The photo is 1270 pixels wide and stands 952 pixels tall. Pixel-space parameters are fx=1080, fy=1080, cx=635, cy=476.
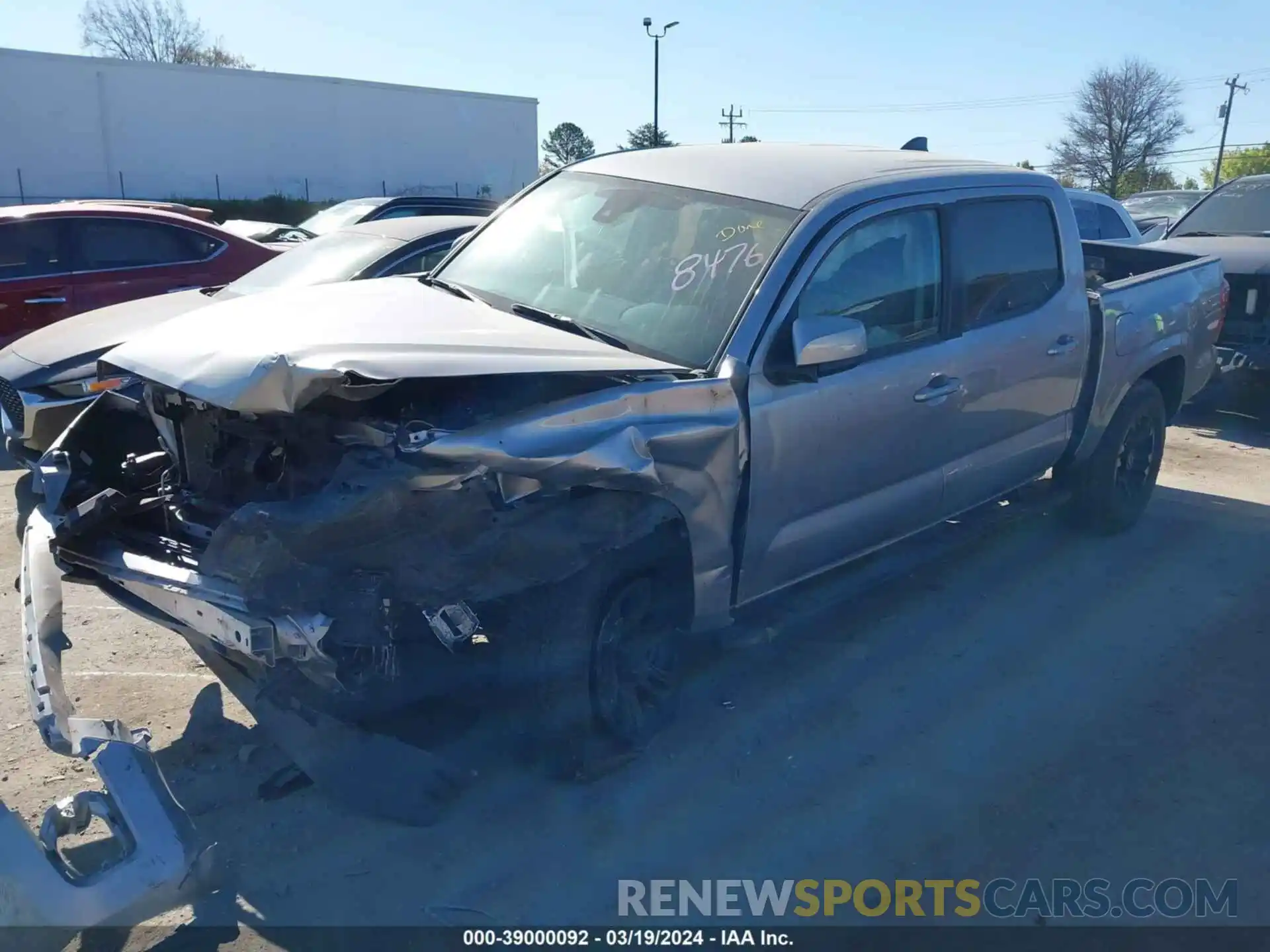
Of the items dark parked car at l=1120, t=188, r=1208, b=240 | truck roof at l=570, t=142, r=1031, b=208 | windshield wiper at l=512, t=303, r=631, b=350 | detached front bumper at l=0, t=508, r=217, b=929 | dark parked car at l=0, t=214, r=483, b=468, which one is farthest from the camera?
dark parked car at l=1120, t=188, r=1208, b=240

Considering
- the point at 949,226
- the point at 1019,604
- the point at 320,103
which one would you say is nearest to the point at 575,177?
the point at 949,226

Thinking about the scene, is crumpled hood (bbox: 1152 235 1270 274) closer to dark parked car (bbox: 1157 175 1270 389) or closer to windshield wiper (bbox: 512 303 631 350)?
dark parked car (bbox: 1157 175 1270 389)

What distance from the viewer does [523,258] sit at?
4.55 metres

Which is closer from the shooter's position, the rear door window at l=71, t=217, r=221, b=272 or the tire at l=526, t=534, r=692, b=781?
the tire at l=526, t=534, r=692, b=781

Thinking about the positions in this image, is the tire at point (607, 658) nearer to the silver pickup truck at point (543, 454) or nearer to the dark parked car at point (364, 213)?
the silver pickup truck at point (543, 454)

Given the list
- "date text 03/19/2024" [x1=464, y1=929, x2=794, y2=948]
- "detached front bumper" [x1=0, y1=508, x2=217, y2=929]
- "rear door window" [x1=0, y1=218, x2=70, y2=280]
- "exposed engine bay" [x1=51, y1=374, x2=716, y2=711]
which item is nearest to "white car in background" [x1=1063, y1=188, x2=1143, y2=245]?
"exposed engine bay" [x1=51, y1=374, x2=716, y2=711]

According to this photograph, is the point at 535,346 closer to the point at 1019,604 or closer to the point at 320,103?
the point at 1019,604

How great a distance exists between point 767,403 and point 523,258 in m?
1.40

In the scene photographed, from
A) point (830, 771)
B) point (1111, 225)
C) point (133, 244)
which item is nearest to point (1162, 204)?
point (1111, 225)

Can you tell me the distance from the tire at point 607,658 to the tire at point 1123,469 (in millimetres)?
3131

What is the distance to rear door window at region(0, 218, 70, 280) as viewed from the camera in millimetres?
8453

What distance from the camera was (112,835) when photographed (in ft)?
9.41

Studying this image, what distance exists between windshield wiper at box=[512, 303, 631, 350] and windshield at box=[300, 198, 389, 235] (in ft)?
29.6

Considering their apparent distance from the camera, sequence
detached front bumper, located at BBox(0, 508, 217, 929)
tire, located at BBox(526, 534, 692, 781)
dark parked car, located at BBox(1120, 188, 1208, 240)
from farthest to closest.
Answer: dark parked car, located at BBox(1120, 188, 1208, 240) < tire, located at BBox(526, 534, 692, 781) < detached front bumper, located at BBox(0, 508, 217, 929)
